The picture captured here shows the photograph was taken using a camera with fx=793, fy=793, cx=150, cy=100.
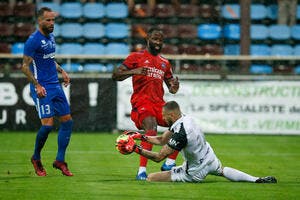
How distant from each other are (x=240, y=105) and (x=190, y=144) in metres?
9.28

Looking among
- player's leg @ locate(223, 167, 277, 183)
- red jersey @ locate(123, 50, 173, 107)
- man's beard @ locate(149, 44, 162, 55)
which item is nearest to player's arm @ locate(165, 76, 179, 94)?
A: red jersey @ locate(123, 50, 173, 107)

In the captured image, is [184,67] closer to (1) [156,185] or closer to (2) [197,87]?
(2) [197,87]

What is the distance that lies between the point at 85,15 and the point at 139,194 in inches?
608

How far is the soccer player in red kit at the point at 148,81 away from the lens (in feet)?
37.3

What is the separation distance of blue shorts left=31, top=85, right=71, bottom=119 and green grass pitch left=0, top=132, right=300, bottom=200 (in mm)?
891

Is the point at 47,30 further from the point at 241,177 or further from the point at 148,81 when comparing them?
the point at 241,177

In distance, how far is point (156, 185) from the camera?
10.1m

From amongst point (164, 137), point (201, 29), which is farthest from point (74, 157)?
point (201, 29)

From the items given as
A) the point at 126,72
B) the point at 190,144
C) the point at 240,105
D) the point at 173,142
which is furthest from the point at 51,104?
the point at 240,105

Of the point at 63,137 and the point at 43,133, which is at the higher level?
the point at 43,133

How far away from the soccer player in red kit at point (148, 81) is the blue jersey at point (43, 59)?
92 cm

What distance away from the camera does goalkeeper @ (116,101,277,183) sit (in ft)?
32.9

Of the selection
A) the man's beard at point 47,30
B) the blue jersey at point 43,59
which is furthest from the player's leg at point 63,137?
the man's beard at point 47,30

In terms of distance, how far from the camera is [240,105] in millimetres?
19172
